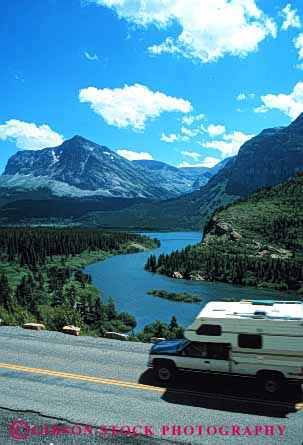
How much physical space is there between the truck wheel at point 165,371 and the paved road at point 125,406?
361 mm

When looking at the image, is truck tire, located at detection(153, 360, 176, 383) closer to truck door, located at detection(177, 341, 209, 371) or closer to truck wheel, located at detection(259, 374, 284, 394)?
truck door, located at detection(177, 341, 209, 371)

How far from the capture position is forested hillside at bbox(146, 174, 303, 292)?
127 metres

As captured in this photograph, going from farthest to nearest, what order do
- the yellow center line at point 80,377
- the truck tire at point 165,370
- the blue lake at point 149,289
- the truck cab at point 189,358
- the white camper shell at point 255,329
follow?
the blue lake at point 149,289 → the truck tire at point 165,370 → the yellow center line at point 80,377 → the truck cab at point 189,358 → the white camper shell at point 255,329

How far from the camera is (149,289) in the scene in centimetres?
11562

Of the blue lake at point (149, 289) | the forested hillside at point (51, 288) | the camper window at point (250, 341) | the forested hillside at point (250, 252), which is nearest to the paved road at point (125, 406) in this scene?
the camper window at point (250, 341)

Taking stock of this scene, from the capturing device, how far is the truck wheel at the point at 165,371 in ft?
56.0

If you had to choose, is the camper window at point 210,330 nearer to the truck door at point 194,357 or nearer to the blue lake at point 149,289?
the truck door at point 194,357

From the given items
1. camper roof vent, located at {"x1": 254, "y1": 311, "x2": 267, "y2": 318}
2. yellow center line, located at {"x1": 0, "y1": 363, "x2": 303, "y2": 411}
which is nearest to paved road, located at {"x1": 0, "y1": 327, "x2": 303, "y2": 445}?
yellow center line, located at {"x1": 0, "y1": 363, "x2": 303, "y2": 411}

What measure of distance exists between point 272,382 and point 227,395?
1785mm

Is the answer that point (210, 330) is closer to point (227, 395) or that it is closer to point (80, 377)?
point (227, 395)

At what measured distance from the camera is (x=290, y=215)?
180 meters

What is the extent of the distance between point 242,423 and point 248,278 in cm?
11648

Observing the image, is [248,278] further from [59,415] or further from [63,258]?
[59,415]

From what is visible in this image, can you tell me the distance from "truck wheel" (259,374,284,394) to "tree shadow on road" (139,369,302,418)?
224 millimetres
